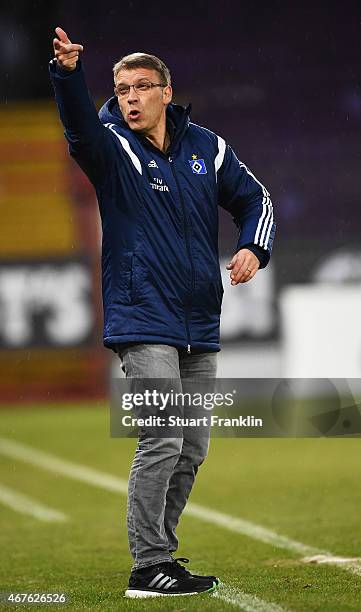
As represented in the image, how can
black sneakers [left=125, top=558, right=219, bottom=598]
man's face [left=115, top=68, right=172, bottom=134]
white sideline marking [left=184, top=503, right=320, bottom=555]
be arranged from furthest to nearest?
white sideline marking [left=184, top=503, right=320, bottom=555], man's face [left=115, top=68, right=172, bottom=134], black sneakers [left=125, top=558, right=219, bottom=598]

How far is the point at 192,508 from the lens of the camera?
7762 millimetres

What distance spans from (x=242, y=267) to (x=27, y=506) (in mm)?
4213

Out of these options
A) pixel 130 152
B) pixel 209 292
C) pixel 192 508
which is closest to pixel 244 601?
pixel 209 292

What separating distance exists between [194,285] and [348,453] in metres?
6.40

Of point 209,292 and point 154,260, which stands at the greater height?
point 154,260

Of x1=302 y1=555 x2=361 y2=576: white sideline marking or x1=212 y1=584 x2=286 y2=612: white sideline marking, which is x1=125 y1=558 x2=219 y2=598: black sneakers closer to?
x1=212 y1=584 x2=286 y2=612: white sideline marking

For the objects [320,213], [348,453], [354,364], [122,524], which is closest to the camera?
[122,524]

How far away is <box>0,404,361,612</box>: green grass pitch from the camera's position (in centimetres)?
456

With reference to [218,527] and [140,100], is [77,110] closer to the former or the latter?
[140,100]

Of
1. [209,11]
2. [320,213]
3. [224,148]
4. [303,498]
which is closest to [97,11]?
[209,11]

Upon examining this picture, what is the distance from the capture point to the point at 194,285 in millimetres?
4375

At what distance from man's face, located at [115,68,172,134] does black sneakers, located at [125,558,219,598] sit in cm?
152

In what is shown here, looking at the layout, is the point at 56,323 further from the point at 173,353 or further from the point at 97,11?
the point at 173,353

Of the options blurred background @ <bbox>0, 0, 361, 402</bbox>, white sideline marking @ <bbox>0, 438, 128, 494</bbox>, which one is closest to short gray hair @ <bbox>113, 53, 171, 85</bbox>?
white sideline marking @ <bbox>0, 438, 128, 494</bbox>
